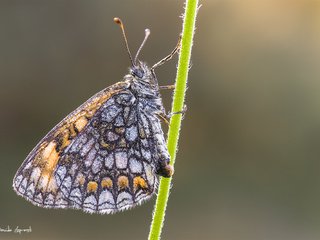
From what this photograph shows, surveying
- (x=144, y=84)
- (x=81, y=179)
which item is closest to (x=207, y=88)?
(x=144, y=84)

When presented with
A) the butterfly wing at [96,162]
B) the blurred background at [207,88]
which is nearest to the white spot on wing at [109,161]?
the butterfly wing at [96,162]

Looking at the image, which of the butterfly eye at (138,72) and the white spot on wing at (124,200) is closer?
the white spot on wing at (124,200)

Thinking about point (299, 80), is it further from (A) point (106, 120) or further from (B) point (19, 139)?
(A) point (106, 120)

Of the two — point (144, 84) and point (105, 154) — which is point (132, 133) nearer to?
point (105, 154)

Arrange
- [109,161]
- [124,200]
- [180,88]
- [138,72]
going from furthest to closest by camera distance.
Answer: [138,72] < [109,161] < [124,200] < [180,88]

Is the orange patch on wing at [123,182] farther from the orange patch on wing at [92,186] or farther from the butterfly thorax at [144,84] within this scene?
A: the butterfly thorax at [144,84]

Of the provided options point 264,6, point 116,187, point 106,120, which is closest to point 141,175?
point 116,187

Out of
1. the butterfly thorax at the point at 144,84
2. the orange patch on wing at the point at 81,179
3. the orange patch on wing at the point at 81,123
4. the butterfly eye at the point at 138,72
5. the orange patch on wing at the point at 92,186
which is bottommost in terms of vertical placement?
the orange patch on wing at the point at 92,186

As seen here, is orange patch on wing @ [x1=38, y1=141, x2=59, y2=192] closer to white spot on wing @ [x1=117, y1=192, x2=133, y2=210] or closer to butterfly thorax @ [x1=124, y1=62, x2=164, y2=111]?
white spot on wing @ [x1=117, y1=192, x2=133, y2=210]
